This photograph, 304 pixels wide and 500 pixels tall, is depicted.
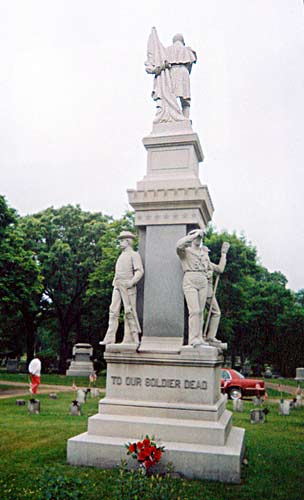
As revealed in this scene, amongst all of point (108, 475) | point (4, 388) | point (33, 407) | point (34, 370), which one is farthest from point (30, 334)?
point (108, 475)

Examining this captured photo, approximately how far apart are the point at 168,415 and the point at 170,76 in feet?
20.6

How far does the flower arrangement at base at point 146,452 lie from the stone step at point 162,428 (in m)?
0.52

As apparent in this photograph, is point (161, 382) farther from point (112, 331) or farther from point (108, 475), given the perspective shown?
point (108, 475)

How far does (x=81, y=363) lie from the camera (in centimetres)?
3522

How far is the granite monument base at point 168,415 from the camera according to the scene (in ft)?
22.7

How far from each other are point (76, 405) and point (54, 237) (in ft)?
77.0

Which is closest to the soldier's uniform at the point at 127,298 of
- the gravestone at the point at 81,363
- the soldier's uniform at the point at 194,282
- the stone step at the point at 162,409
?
the soldier's uniform at the point at 194,282

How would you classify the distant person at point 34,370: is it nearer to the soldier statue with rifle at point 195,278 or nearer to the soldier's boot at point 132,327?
the soldier's boot at point 132,327

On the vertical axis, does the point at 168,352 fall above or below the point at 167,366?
above

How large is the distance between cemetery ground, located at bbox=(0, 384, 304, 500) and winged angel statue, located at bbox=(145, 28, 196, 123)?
246 inches

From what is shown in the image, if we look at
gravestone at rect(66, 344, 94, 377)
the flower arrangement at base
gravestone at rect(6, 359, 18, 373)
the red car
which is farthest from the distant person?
gravestone at rect(6, 359, 18, 373)

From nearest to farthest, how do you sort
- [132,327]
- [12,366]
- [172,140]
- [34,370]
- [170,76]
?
1. [132,327]
2. [172,140]
3. [170,76]
4. [34,370]
5. [12,366]

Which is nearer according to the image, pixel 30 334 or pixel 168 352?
pixel 168 352

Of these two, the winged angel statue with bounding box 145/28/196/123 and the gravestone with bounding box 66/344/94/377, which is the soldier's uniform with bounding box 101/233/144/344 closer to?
the winged angel statue with bounding box 145/28/196/123
